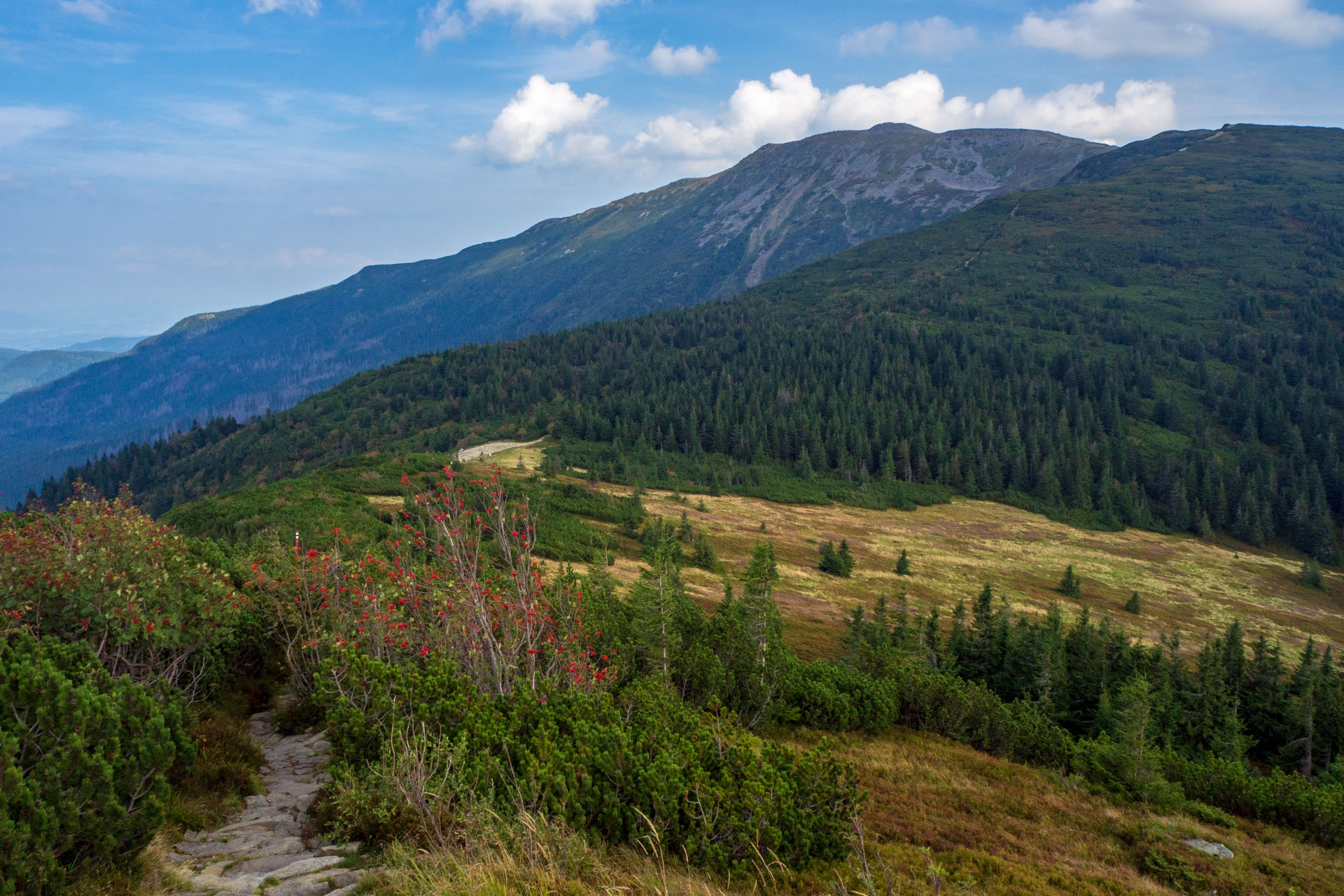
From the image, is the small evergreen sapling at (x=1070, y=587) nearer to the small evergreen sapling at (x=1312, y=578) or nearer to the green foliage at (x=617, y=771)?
the small evergreen sapling at (x=1312, y=578)

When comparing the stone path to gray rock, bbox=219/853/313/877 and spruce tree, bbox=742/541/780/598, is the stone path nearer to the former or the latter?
gray rock, bbox=219/853/313/877

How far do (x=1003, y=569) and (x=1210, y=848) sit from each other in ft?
210

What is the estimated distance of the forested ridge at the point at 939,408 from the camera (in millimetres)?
115938

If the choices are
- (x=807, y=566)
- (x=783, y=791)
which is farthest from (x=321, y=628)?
(x=807, y=566)

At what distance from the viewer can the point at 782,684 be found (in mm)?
21625

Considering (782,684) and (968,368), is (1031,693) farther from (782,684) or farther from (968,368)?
(968,368)

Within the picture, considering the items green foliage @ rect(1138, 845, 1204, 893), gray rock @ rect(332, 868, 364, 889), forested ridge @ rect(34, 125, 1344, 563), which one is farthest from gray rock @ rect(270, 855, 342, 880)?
forested ridge @ rect(34, 125, 1344, 563)

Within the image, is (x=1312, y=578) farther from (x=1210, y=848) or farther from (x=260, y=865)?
(x=260, y=865)

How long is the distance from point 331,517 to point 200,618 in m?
A: 35.4

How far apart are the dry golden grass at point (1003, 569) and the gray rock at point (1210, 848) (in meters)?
22.1

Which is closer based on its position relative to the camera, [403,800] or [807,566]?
[403,800]

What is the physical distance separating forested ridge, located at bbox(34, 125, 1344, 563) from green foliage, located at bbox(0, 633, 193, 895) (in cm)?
9158

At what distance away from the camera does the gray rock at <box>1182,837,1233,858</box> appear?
15.6 meters

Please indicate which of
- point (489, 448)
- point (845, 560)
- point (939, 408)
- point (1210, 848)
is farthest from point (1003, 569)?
point (489, 448)
